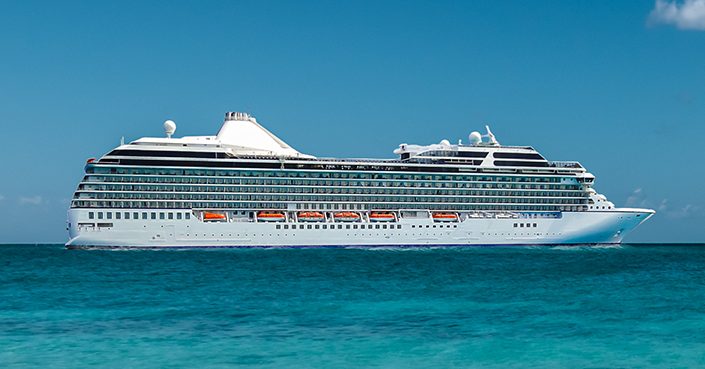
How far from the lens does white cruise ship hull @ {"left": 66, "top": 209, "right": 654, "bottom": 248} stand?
2525 inches

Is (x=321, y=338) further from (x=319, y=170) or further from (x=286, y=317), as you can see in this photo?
(x=319, y=170)

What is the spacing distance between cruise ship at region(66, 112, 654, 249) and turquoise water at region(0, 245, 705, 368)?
19.8 metres

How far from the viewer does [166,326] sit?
2358cm

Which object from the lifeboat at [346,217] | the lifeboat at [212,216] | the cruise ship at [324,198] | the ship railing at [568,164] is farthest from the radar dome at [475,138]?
the lifeboat at [212,216]

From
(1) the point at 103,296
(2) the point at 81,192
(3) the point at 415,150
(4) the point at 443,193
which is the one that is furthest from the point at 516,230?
(1) the point at 103,296

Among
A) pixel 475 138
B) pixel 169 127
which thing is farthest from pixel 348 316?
pixel 475 138

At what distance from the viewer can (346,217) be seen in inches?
2778

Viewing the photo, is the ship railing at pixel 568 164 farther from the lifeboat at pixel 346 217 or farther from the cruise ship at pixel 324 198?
the lifeboat at pixel 346 217

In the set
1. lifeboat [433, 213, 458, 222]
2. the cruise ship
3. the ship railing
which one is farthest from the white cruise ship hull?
the ship railing

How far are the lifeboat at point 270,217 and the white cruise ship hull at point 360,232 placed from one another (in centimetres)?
108

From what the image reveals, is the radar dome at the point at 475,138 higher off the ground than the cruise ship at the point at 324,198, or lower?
higher

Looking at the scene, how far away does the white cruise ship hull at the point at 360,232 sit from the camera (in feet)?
210

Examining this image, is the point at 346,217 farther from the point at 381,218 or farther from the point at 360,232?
the point at 381,218

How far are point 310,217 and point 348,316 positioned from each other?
43.2 meters
